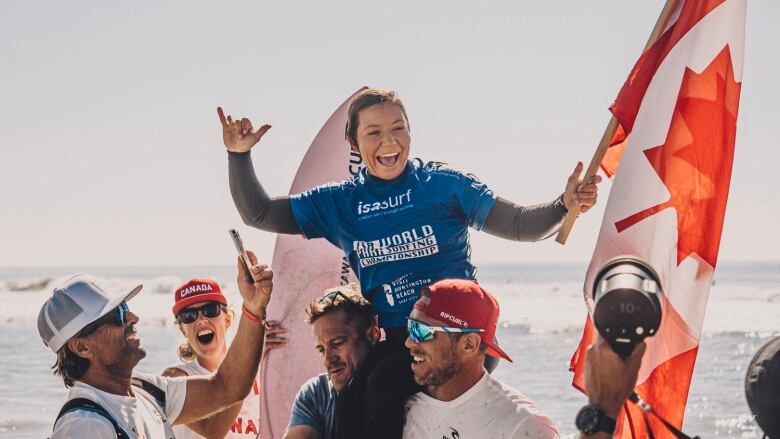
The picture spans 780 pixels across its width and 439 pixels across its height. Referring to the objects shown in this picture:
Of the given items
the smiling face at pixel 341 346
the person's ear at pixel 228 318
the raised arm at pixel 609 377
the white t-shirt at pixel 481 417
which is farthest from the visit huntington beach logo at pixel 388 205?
the raised arm at pixel 609 377

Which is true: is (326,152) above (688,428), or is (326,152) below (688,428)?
above

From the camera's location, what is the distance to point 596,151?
3.89 metres

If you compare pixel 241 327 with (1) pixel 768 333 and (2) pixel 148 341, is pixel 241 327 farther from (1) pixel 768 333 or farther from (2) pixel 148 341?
(1) pixel 768 333

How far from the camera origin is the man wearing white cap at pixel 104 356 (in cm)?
347

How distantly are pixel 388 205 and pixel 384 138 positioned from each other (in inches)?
11.0

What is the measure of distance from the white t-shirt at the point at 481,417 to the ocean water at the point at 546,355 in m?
1.32

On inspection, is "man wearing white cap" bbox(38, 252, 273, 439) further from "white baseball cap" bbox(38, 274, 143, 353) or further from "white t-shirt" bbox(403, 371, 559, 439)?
"white t-shirt" bbox(403, 371, 559, 439)

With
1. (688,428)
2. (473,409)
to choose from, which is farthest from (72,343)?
(688,428)

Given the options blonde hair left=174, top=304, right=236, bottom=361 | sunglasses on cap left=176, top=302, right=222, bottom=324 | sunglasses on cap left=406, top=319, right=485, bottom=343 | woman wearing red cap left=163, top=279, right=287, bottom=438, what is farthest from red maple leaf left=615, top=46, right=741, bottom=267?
blonde hair left=174, top=304, right=236, bottom=361

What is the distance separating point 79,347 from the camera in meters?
3.69

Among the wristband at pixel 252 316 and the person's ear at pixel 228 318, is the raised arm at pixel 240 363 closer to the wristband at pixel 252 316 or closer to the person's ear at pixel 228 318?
the wristband at pixel 252 316

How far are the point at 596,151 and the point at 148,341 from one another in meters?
17.6

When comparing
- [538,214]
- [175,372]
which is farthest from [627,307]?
[175,372]

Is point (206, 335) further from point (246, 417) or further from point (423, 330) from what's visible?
point (423, 330)
